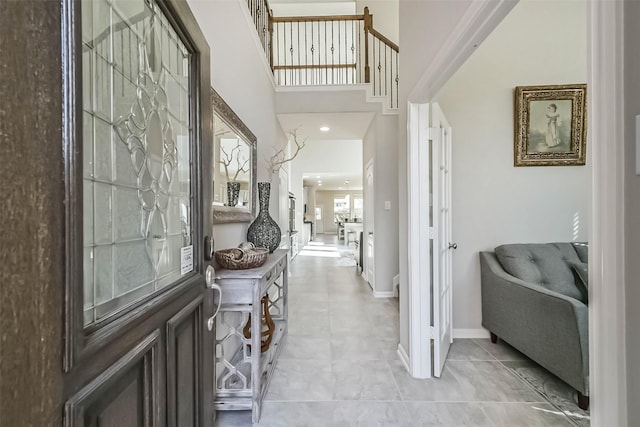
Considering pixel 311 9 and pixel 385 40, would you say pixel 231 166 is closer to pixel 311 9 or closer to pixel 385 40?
pixel 385 40

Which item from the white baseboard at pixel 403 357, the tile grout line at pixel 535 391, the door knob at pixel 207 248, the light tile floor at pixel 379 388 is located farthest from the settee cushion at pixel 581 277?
the door knob at pixel 207 248

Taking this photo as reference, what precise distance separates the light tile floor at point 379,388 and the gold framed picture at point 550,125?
1.75 m

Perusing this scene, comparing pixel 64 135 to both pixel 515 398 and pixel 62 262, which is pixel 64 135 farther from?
pixel 515 398

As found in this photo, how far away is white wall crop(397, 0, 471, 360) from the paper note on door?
1609 mm

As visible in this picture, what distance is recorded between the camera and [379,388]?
72.6 inches

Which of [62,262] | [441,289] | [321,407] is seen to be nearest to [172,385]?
[62,262]

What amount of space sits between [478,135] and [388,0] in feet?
11.2

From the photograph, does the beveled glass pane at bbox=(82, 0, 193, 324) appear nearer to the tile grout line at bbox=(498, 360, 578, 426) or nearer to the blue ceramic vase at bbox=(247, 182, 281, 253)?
the blue ceramic vase at bbox=(247, 182, 281, 253)

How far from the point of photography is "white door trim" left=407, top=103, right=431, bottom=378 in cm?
192

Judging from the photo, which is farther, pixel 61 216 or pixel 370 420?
pixel 370 420

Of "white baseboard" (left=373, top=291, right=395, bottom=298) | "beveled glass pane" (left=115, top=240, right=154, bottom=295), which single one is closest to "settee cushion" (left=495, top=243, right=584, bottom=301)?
"white baseboard" (left=373, top=291, right=395, bottom=298)

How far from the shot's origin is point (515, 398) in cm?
174

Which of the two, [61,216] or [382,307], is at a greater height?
[61,216]

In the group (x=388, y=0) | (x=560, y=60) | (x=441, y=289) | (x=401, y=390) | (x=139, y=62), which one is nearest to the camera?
(x=139, y=62)
